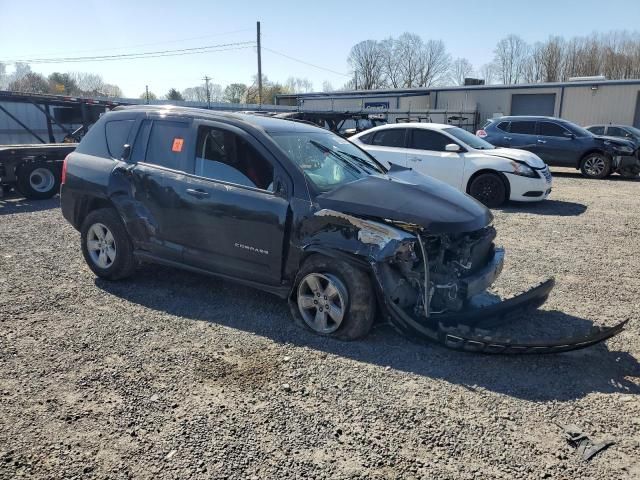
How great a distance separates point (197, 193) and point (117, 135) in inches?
58.6

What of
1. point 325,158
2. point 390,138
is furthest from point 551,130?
point 325,158

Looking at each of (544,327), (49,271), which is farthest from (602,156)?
(49,271)

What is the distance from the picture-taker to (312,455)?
8.69 ft

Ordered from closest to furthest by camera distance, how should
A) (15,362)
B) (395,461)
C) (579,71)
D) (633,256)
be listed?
(395,461), (15,362), (633,256), (579,71)

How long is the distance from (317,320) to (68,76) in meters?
67.8

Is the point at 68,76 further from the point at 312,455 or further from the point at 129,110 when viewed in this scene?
the point at 312,455

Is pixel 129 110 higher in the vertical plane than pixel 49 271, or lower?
higher

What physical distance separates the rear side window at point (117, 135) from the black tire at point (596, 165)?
1366 cm

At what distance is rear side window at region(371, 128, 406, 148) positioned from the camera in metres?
10.3

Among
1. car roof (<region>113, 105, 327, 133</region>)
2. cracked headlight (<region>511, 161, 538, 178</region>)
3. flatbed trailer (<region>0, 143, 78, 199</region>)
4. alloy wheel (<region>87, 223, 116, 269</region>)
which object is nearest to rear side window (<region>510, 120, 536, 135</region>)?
cracked headlight (<region>511, 161, 538, 178</region>)

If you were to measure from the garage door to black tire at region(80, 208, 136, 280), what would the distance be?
34.5m

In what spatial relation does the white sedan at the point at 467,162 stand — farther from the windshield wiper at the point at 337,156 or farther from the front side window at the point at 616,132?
the front side window at the point at 616,132

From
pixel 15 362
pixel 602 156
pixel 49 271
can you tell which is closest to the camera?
pixel 15 362

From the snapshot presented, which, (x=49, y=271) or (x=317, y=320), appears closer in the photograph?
(x=317, y=320)
